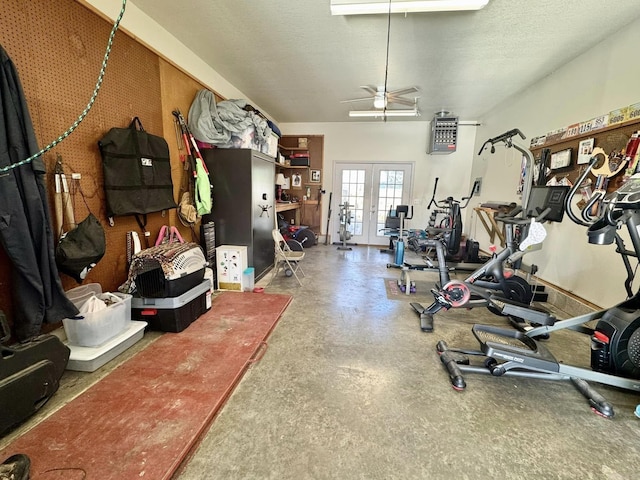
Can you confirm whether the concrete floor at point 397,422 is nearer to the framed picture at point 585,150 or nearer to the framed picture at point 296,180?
the framed picture at point 585,150

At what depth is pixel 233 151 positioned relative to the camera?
3.67 m

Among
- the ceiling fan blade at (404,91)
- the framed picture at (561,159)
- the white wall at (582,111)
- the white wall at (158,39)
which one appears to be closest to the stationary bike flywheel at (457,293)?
the white wall at (582,111)

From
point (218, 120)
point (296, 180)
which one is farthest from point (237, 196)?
point (296, 180)

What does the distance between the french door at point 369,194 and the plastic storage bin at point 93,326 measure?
540cm

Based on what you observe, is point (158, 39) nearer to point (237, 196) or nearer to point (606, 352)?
A: point (237, 196)

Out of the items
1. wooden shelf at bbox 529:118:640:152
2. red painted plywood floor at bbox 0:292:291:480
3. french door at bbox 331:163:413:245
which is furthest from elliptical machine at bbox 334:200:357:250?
red painted plywood floor at bbox 0:292:291:480

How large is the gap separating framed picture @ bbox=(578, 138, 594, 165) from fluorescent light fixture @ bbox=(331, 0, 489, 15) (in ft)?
6.89

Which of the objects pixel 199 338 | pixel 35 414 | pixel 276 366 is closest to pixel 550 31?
pixel 276 366

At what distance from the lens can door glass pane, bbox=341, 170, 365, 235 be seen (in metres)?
7.05

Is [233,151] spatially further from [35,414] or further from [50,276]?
[35,414]

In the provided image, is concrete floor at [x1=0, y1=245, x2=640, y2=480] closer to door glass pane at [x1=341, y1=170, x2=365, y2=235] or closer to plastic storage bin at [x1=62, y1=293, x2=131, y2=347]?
plastic storage bin at [x1=62, y1=293, x2=131, y2=347]

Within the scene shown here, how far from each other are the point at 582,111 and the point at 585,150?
52 cm

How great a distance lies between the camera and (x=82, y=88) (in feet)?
7.21

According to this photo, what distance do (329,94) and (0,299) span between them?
4.87 meters
